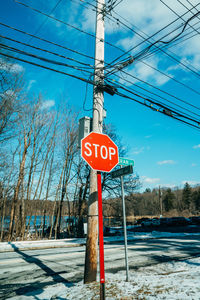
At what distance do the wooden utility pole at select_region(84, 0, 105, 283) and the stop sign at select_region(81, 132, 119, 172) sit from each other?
1604mm

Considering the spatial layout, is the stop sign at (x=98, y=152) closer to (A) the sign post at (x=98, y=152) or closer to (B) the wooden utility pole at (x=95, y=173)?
(A) the sign post at (x=98, y=152)

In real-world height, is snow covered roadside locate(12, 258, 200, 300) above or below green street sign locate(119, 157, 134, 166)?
below

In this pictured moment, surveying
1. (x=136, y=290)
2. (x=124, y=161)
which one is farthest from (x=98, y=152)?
(x=136, y=290)

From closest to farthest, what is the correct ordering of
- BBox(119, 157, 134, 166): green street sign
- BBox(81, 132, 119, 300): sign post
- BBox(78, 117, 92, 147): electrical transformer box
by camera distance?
BBox(81, 132, 119, 300): sign post < BBox(119, 157, 134, 166): green street sign < BBox(78, 117, 92, 147): electrical transformer box

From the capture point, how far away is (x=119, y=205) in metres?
21.4

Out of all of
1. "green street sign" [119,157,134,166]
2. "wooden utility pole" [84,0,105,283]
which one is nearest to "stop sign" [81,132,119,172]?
"green street sign" [119,157,134,166]

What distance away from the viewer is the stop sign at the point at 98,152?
144 inches

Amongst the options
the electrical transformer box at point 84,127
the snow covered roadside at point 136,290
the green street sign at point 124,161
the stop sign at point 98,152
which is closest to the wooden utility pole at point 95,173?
the electrical transformer box at point 84,127

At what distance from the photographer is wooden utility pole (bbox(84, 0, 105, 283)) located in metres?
5.00

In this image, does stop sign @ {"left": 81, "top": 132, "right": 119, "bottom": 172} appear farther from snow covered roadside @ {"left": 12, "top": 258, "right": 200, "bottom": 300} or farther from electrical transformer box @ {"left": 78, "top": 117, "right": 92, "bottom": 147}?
snow covered roadside @ {"left": 12, "top": 258, "right": 200, "bottom": 300}

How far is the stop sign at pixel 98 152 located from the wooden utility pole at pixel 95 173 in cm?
160

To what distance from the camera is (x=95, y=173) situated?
558cm

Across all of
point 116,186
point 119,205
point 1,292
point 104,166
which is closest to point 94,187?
point 104,166

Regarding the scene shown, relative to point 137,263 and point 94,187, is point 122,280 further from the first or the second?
point 137,263
